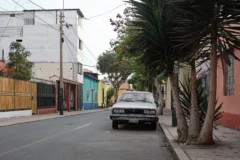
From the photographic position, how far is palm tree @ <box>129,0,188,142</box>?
379 inches

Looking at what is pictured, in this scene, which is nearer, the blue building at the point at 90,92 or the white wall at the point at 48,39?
the white wall at the point at 48,39

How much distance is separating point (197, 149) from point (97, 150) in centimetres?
259

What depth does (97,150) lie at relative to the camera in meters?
9.66

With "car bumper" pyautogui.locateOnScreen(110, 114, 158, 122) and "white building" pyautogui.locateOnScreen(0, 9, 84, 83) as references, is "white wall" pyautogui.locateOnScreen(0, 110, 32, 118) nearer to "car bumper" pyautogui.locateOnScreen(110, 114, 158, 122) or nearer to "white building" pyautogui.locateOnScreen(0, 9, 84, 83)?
"car bumper" pyautogui.locateOnScreen(110, 114, 158, 122)

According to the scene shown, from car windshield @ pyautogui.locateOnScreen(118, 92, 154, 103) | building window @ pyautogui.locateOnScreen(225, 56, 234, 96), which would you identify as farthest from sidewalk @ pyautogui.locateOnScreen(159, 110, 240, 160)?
car windshield @ pyautogui.locateOnScreen(118, 92, 154, 103)

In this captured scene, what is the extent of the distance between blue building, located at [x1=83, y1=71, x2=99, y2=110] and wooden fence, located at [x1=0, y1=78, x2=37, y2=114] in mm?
20863

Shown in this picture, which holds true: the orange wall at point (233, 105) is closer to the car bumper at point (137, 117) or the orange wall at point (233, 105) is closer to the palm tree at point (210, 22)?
the car bumper at point (137, 117)

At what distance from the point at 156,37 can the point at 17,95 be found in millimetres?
18160

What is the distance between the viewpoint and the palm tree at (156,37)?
962 centimetres

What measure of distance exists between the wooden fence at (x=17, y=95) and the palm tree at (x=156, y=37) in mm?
15237

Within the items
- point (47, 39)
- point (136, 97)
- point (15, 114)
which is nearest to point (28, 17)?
point (47, 39)

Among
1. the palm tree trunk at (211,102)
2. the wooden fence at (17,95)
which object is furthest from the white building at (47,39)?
the palm tree trunk at (211,102)

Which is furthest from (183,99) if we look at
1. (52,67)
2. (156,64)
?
(52,67)

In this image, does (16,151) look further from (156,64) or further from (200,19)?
(200,19)
